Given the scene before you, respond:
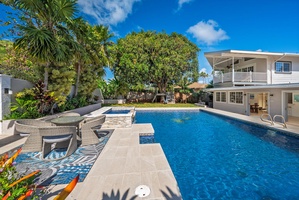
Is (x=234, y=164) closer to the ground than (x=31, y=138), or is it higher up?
closer to the ground

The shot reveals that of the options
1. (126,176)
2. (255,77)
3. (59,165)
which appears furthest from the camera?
(255,77)

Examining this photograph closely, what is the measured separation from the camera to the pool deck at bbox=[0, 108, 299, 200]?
8.69 feet

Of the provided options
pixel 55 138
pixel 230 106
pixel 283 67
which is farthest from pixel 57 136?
pixel 283 67

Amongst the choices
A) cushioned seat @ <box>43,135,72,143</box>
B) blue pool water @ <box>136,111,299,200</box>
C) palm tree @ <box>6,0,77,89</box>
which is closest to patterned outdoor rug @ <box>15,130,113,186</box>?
cushioned seat @ <box>43,135,72,143</box>

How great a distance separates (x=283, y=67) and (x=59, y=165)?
21195 millimetres

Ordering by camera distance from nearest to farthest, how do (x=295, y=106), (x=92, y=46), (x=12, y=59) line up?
(x=12, y=59) < (x=295, y=106) < (x=92, y=46)

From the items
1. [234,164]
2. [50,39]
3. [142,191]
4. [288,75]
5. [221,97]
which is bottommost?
[234,164]

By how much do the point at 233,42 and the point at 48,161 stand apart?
2933 centimetres

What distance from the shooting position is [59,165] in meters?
3.72

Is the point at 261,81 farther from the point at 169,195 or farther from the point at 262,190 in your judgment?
the point at 169,195

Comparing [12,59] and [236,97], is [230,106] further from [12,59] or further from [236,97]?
[12,59]

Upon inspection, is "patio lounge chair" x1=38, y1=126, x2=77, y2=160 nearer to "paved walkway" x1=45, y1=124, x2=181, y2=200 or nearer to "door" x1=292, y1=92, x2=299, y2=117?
"paved walkway" x1=45, y1=124, x2=181, y2=200

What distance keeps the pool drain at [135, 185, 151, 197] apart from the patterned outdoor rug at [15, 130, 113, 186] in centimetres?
132

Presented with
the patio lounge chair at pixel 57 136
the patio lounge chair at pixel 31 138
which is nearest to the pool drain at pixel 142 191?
the patio lounge chair at pixel 57 136
